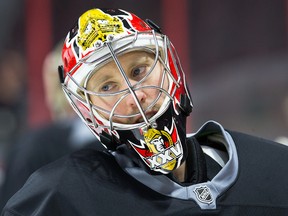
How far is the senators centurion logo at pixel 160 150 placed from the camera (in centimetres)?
201

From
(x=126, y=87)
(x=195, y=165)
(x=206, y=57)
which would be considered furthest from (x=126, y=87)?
(x=206, y=57)

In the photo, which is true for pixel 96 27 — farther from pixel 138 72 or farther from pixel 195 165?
pixel 195 165

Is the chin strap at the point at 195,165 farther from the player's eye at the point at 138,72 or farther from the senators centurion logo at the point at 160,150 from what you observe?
the player's eye at the point at 138,72

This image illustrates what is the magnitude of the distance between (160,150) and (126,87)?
6.4 inches

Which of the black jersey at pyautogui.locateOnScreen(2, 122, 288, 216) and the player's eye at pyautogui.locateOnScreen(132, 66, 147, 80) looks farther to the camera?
the player's eye at pyautogui.locateOnScreen(132, 66, 147, 80)

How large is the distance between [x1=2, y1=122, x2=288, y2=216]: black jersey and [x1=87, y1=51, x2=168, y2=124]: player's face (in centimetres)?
13

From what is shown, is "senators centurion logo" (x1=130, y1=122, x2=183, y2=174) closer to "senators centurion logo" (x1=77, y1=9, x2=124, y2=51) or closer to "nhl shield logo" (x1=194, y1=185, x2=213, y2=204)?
"nhl shield logo" (x1=194, y1=185, x2=213, y2=204)

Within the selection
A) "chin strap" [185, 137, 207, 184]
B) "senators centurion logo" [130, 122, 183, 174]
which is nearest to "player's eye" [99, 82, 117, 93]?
"senators centurion logo" [130, 122, 183, 174]

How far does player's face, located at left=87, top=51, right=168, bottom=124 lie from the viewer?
2.00 meters

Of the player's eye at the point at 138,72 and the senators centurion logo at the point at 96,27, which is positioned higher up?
the senators centurion logo at the point at 96,27

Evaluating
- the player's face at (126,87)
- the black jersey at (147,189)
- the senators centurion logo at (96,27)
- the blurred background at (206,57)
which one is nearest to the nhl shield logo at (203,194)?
the black jersey at (147,189)

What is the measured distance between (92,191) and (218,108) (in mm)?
2922

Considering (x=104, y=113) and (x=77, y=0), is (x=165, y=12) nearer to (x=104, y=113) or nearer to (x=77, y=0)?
(x=77, y=0)

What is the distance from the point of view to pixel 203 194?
204cm
